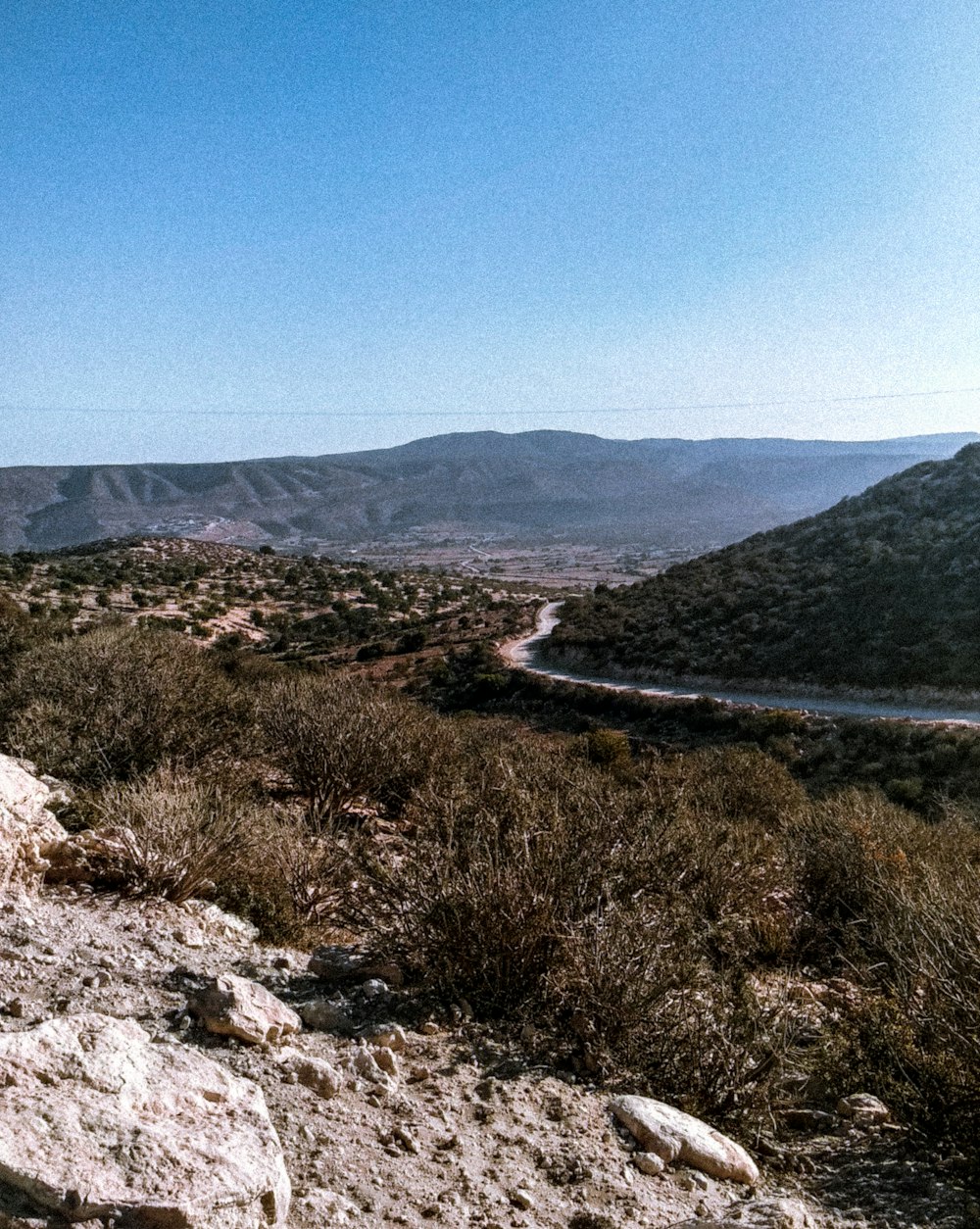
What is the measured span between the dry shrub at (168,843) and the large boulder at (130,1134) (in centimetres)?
320

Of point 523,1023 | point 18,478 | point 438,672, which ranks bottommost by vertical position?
point 438,672

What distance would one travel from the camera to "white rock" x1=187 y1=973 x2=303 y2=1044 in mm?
4555

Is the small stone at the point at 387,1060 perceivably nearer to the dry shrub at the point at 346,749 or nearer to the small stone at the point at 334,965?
the small stone at the point at 334,965

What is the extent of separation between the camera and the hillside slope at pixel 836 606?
31.1 meters

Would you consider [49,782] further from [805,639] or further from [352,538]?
[352,538]

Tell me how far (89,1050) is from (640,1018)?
325cm

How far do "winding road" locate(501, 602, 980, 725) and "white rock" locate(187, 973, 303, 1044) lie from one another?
24.7m

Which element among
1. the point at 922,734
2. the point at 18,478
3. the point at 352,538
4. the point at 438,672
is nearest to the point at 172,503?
the point at 18,478

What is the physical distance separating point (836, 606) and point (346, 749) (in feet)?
94.8

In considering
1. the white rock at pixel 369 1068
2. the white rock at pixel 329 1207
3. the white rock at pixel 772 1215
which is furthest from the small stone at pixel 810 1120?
the white rock at pixel 329 1207

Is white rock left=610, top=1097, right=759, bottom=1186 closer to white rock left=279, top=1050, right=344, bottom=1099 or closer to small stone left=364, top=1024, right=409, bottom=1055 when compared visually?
small stone left=364, top=1024, right=409, bottom=1055

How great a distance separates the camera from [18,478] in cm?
19100

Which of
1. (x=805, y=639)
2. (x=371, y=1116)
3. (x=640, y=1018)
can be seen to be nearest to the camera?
(x=371, y=1116)

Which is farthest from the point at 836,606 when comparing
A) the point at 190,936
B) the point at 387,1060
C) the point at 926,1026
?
the point at 387,1060
